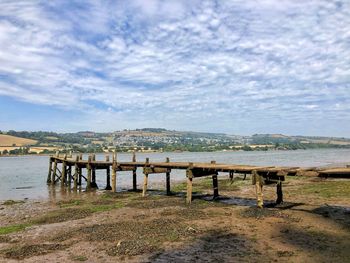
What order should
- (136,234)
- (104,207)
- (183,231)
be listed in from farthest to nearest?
(104,207) → (183,231) → (136,234)

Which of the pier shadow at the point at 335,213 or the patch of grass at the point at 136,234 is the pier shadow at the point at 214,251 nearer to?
the patch of grass at the point at 136,234

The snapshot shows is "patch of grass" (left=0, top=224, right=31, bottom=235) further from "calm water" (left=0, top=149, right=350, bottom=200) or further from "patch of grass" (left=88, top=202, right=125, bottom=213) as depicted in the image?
"calm water" (left=0, top=149, right=350, bottom=200)

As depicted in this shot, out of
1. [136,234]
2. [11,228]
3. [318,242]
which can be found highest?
[318,242]

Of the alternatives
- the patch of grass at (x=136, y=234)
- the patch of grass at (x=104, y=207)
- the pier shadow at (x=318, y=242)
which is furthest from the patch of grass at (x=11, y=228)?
the pier shadow at (x=318, y=242)

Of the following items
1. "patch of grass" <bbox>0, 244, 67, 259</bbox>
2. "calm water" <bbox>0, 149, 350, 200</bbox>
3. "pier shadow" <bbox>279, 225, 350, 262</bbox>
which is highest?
"pier shadow" <bbox>279, 225, 350, 262</bbox>

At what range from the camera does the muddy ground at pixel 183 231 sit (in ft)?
38.3

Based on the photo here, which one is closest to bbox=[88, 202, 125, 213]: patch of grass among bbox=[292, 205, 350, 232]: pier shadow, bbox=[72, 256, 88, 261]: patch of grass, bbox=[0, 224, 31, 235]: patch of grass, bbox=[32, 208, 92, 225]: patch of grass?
bbox=[32, 208, 92, 225]: patch of grass

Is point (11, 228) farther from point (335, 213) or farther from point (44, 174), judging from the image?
point (44, 174)

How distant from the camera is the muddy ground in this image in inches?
460

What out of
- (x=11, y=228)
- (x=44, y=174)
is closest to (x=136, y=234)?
Answer: (x=11, y=228)

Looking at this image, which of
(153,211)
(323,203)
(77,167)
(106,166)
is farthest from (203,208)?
(77,167)

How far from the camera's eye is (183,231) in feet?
48.1

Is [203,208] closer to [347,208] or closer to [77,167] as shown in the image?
[347,208]

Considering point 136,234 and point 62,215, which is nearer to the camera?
point 136,234
